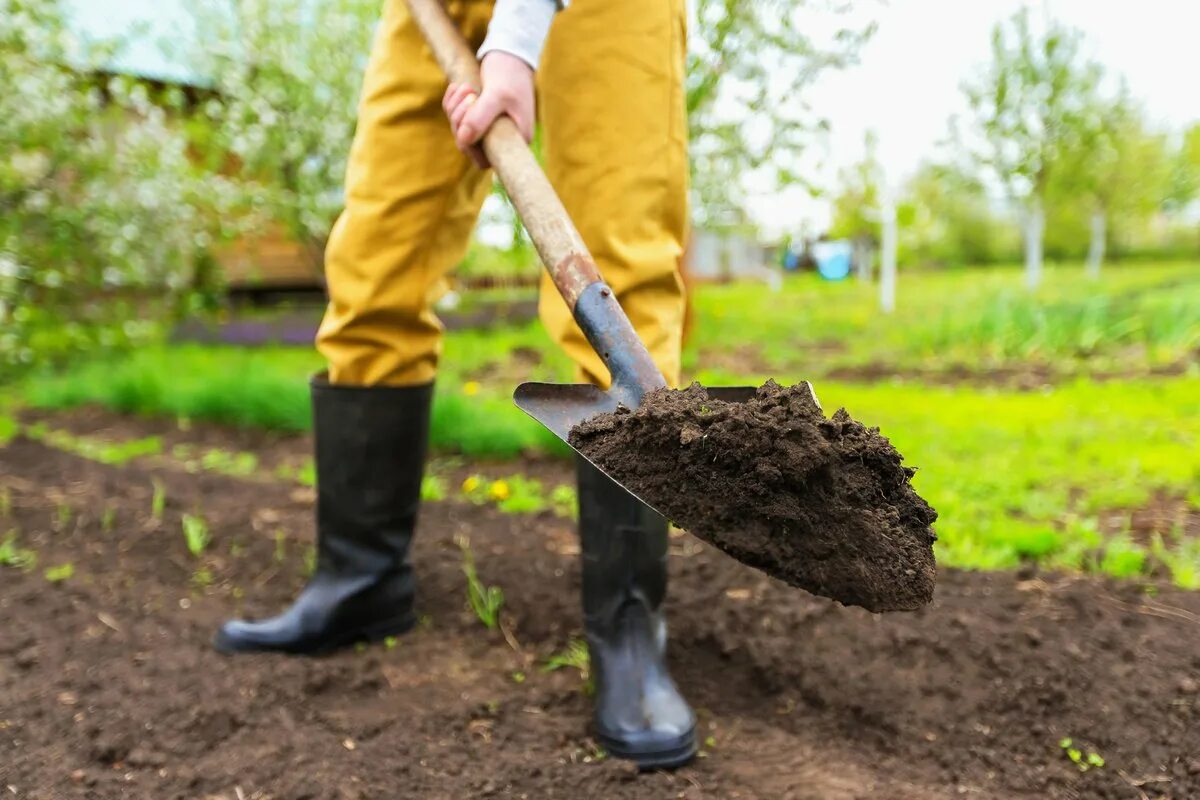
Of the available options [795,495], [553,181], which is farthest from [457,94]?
[795,495]

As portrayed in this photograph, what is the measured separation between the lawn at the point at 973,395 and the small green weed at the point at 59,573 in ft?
4.95

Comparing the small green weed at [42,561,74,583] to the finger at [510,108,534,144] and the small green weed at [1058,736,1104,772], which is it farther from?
the small green weed at [1058,736,1104,772]

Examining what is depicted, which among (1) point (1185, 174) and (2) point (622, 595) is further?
(1) point (1185, 174)

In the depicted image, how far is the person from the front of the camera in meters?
1.60

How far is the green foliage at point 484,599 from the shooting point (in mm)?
2064

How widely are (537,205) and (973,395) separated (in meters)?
3.70

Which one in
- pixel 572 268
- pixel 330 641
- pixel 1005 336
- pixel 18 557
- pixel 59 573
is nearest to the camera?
pixel 572 268

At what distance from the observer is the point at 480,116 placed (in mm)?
1520

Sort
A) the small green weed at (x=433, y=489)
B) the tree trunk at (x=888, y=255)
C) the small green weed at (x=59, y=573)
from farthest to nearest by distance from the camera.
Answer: the tree trunk at (x=888, y=255), the small green weed at (x=433, y=489), the small green weed at (x=59, y=573)

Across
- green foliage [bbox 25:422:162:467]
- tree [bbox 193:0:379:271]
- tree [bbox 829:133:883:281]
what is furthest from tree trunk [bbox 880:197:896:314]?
green foliage [bbox 25:422:162:467]

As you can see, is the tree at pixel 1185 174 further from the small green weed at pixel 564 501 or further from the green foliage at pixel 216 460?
the green foliage at pixel 216 460

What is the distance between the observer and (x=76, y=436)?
429 centimetres

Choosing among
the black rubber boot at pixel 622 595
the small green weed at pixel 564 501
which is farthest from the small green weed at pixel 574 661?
the small green weed at pixel 564 501

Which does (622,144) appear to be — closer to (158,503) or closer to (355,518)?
(355,518)
